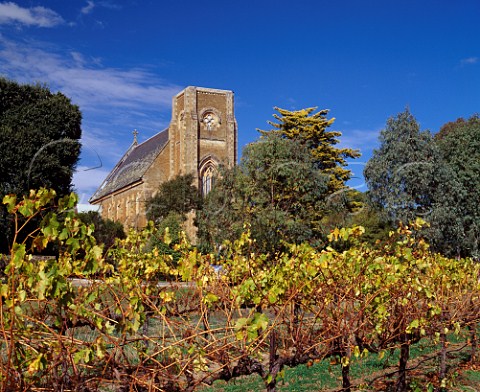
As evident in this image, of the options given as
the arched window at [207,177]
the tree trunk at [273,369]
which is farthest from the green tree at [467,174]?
the tree trunk at [273,369]

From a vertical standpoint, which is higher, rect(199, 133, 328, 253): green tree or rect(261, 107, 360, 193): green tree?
rect(261, 107, 360, 193): green tree

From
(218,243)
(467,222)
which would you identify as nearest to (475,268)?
(218,243)

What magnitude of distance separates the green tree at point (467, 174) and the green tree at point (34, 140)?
22872mm

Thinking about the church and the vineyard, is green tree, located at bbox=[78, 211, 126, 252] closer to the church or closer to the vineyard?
the church

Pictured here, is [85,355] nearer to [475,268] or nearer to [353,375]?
[353,375]

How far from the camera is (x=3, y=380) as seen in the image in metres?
3.41

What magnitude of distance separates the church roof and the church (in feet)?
0.69

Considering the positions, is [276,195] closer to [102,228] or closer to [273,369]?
[102,228]

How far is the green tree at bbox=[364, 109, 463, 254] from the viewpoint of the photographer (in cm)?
3362

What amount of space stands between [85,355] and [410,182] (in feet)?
106

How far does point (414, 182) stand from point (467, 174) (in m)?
4.84

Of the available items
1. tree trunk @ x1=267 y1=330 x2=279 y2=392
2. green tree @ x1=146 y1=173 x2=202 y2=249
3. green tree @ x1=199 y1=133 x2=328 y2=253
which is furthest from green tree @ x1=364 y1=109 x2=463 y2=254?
tree trunk @ x1=267 y1=330 x2=279 y2=392

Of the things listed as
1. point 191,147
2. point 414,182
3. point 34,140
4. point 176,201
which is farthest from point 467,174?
point 191,147

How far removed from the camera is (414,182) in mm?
34000
